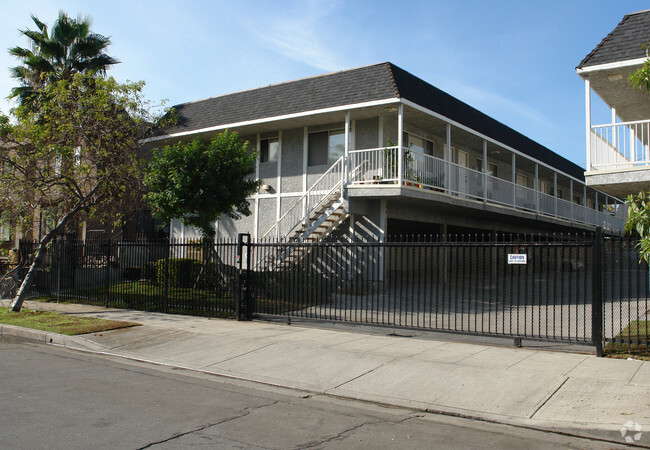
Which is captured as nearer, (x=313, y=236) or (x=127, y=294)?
(x=127, y=294)

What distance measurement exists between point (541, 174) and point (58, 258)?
25.4 m

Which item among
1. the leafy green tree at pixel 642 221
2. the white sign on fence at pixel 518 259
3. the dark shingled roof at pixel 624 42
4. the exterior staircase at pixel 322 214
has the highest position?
the dark shingled roof at pixel 624 42

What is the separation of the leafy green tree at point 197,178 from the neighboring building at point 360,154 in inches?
96.0

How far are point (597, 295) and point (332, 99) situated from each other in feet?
37.7

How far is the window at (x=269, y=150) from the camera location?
2089 cm

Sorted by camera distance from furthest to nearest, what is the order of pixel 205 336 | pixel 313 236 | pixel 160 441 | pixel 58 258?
pixel 313 236
pixel 58 258
pixel 205 336
pixel 160 441

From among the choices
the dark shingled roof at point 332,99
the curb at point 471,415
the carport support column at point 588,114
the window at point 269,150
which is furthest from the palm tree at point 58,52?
the carport support column at point 588,114

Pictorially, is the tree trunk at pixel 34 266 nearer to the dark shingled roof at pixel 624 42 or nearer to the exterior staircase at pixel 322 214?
the exterior staircase at pixel 322 214

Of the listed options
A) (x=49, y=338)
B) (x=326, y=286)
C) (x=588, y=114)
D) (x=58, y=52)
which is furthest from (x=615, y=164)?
(x=58, y=52)

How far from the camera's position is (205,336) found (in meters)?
10.6

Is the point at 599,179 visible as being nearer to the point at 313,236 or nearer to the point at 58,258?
the point at 313,236

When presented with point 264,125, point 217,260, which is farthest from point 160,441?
point 264,125

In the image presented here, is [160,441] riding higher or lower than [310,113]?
lower

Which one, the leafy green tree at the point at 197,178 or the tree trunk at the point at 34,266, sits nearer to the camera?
the tree trunk at the point at 34,266
